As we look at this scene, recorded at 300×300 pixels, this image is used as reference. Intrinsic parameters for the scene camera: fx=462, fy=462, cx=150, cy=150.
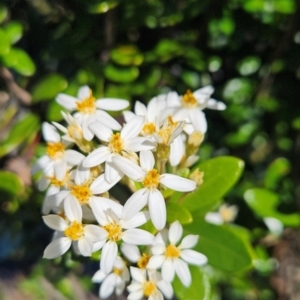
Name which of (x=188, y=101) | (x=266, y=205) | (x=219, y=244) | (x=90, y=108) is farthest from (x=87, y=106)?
(x=266, y=205)

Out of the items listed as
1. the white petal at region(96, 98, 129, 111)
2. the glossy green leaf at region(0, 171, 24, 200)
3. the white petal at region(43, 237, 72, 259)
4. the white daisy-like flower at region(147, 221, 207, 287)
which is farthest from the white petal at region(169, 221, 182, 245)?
the glossy green leaf at region(0, 171, 24, 200)

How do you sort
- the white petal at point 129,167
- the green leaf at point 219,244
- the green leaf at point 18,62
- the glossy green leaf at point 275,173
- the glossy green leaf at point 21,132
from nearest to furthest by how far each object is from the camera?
the white petal at point 129,167 < the green leaf at point 219,244 < the green leaf at point 18,62 < the glossy green leaf at point 21,132 < the glossy green leaf at point 275,173

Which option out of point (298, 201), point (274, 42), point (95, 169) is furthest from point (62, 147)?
point (298, 201)

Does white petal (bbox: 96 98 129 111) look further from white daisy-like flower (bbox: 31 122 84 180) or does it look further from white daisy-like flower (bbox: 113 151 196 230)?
white daisy-like flower (bbox: 113 151 196 230)

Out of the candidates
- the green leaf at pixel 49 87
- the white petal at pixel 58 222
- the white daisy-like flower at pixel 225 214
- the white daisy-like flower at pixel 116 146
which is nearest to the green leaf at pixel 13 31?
the green leaf at pixel 49 87

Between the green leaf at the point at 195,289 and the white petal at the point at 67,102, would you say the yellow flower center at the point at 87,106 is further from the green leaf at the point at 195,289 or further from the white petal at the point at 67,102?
the green leaf at the point at 195,289

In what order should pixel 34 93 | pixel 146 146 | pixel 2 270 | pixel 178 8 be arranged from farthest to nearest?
pixel 2 270
pixel 34 93
pixel 178 8
pixel 146 146

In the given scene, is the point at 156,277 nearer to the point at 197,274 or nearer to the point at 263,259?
the point at 197,274
